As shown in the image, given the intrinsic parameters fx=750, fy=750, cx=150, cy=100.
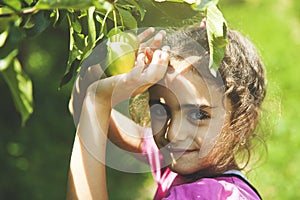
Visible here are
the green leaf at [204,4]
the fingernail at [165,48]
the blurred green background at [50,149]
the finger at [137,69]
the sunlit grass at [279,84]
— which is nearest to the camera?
the green leaf at [204,4]

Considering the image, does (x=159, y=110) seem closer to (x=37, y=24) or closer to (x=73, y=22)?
(x=73, y=22)

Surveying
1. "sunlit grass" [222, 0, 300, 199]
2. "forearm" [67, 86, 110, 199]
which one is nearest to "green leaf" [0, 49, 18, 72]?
"forearm" [67, 86, 110, 199]

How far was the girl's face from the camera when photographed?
4.77 feet

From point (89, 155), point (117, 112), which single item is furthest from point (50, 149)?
point (89, 155)

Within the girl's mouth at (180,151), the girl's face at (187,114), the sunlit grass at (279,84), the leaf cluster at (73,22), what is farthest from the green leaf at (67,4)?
the sunlit grass at (279,84)

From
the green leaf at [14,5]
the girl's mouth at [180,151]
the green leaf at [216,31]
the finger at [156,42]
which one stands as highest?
the green leaf at [14,5]

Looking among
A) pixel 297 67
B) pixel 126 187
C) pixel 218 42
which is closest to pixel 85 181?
pixel 218 42

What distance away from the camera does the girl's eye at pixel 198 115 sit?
4.84ft

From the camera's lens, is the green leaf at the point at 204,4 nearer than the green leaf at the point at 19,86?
No

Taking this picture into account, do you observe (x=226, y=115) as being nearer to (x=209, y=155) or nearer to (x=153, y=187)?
(x=209, y=155)

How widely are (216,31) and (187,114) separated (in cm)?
36

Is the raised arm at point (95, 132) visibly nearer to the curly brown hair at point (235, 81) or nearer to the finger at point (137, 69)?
the finger at point (137, 69)

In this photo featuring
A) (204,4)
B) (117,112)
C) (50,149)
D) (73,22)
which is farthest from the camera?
(50,149)

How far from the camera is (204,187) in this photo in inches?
57.9
